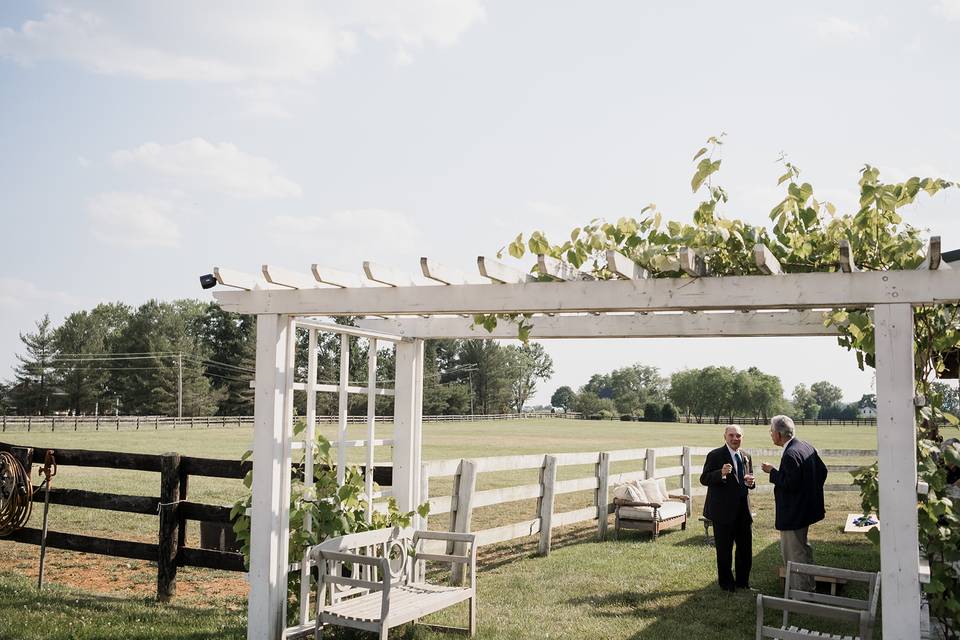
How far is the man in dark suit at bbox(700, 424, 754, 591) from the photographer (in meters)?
7.96

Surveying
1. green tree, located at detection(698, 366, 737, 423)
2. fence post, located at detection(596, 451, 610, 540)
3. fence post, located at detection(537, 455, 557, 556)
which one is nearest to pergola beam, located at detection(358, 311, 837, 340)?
fence post, located at detection(537, 455, 557, 556)

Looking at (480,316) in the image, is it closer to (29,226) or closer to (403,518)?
(403,518)

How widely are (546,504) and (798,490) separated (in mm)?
3728

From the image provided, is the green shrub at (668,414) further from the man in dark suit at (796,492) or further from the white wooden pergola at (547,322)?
the white wooden pergola at (547,322)

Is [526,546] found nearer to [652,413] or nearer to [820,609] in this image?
[820,609]

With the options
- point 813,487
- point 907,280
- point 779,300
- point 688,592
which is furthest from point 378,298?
point 688,592

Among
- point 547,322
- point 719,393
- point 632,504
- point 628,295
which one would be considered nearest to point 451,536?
point 547,322

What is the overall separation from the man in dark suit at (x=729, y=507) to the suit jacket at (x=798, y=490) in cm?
85


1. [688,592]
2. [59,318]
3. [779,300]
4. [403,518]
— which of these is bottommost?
[688,592]

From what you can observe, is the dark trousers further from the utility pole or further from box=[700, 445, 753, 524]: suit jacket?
the utility pole

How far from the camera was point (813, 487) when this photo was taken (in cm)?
698

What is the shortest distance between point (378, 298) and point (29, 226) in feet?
226

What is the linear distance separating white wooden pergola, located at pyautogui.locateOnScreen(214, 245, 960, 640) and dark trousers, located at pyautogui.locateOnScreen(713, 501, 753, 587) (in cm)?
218

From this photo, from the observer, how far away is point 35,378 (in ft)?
206
